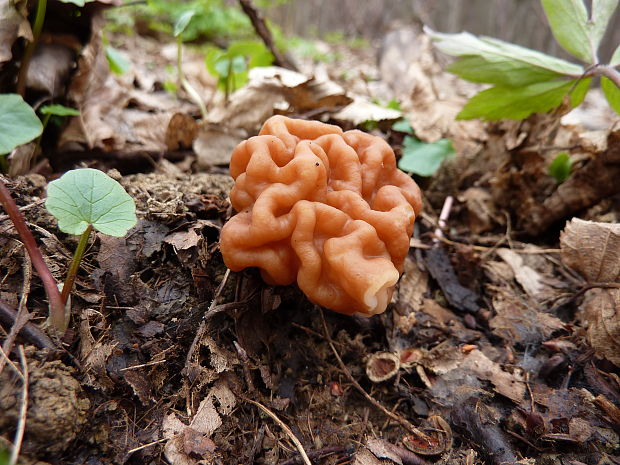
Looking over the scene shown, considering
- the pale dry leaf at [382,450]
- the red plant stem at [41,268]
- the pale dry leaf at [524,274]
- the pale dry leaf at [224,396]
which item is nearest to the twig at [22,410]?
the red plant stem at [41,268]

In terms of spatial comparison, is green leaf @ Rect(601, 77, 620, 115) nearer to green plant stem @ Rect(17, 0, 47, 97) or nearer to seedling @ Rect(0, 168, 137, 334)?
seedling @ Rect(0, 168, 137, 334)

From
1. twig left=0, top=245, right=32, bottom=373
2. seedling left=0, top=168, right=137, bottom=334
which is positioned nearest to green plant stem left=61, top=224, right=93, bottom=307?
seedling left=0, top=168, right=137, bottom=334

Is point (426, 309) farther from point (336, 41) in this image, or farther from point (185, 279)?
point (336, 41)

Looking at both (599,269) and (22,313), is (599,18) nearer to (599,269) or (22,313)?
(599,269)

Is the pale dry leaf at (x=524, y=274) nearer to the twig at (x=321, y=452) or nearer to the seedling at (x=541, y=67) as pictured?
the seedling at (x=541, y=67)

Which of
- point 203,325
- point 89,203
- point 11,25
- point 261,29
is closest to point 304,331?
point 203,325
